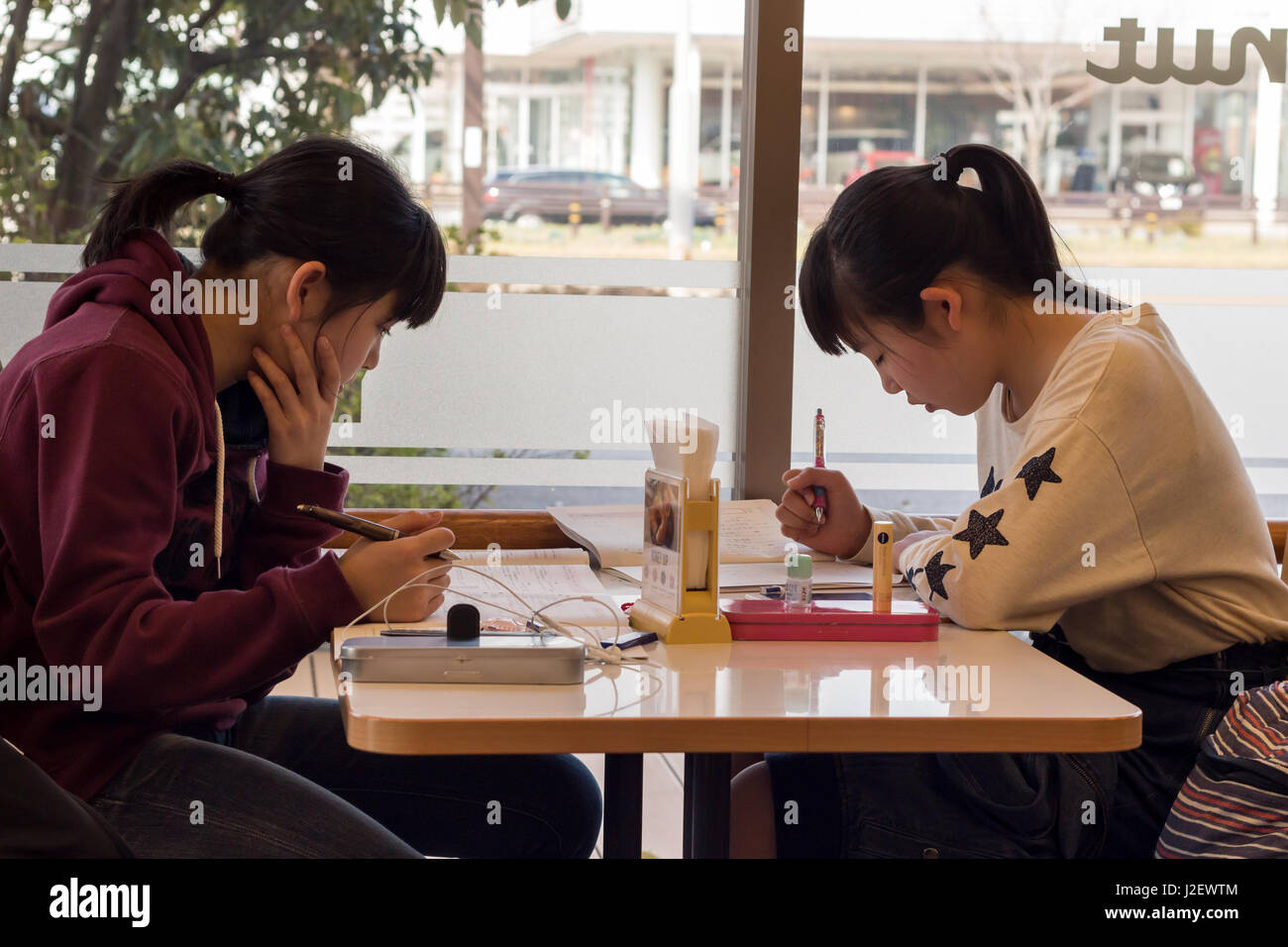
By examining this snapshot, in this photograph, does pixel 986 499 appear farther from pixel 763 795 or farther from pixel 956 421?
pixel 956 421

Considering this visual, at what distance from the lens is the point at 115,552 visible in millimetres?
1207

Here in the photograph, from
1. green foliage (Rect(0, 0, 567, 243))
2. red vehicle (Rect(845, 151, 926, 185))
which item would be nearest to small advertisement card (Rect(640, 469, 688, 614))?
red vehicle (Rect(845, 151, 926, 185))

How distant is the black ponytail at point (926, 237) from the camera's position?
161 cm

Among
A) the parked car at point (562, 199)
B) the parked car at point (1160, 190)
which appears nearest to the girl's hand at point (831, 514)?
the parked car at point (562, 199)

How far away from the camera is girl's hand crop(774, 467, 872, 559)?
188cm

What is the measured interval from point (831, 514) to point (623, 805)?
1.62 ft

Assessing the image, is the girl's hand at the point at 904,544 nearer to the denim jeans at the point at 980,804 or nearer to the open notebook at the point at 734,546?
the open notebook at the point at 734,546

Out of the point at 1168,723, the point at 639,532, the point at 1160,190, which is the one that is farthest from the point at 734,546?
the point at 1160,190

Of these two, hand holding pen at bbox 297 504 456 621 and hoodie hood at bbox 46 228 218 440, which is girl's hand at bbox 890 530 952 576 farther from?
hoodie hood at bbox 46 228 218 440

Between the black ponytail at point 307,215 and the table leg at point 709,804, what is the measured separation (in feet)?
2.13

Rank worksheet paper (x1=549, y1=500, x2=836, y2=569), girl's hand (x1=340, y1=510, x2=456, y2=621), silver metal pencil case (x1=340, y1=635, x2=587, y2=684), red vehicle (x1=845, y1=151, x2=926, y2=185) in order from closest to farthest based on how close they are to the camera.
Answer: silver metal pencil case (x1=340, y1=635, x2=587, y2=684), girl's hand (x1=340, y1=510, x2=456, y2=621), worksheet paper (x1=549, y1=500, x2=836, y2=569), red vehicle (x1=845, y1=151, x2=926, y2=185)

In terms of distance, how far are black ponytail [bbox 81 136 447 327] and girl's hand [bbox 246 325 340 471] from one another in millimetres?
66

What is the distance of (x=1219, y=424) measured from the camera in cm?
151

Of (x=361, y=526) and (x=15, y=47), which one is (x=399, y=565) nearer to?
(x=361, y=526)
